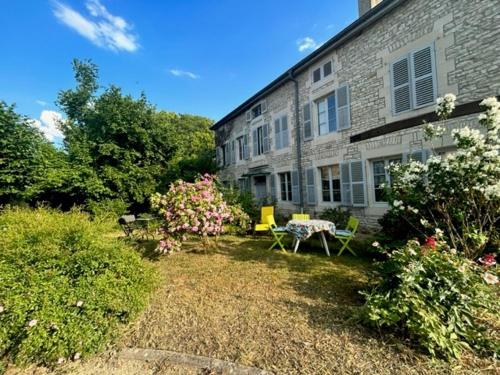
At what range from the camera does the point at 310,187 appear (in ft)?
32.1

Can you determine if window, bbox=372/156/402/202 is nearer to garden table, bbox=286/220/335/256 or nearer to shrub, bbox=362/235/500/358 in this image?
garden table, bbox=286/220/335/256

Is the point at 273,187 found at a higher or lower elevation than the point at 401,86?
lower

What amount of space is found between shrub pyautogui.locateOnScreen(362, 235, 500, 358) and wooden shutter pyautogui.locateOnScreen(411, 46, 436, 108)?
16.2 feet

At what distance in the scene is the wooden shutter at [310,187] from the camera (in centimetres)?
964

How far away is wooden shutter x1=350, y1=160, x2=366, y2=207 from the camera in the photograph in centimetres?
762

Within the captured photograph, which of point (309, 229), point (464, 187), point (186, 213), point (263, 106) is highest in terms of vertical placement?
point (263, 106)

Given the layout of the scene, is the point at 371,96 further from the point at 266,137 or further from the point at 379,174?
the point at 266,137

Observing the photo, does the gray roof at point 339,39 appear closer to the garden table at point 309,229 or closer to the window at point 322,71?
the window at point 322,71

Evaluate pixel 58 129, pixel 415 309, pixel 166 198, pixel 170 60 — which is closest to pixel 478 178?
pixel 415 309

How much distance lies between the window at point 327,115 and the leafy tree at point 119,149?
24.7ft

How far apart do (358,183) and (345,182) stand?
54cm

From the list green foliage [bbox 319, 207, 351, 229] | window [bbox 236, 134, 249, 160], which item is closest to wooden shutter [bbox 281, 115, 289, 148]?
window [bbox 236, 134, 249, 160]

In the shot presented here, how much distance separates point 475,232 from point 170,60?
10978 millimetres

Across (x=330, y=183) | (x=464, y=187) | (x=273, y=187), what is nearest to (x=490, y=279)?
(x=464, y=187)
